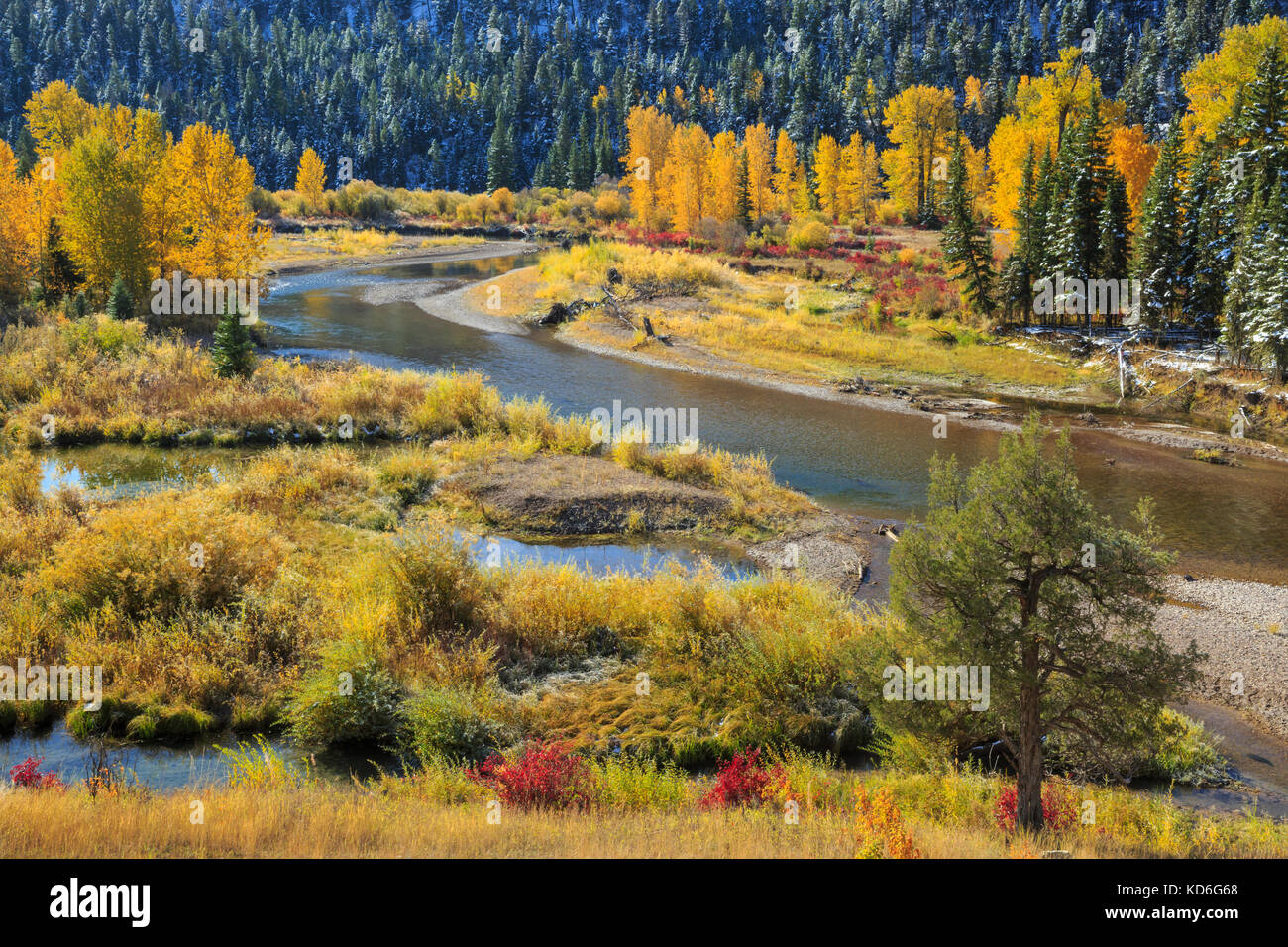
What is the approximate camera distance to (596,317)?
52.9 metres

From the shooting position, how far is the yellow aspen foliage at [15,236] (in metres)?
42.8

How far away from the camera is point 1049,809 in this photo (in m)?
10.0

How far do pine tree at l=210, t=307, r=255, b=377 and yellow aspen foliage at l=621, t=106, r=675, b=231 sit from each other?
186 feet

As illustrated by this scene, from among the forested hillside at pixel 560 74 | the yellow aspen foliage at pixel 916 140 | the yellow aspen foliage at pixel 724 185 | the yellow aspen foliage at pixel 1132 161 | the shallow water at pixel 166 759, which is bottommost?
the shallow water at pixel 166 759

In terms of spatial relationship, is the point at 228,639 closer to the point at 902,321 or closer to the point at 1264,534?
the point at 1264,534

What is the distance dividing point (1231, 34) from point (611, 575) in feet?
162

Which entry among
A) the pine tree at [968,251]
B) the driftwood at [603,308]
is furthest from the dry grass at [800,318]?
the pine tree at [968,251]

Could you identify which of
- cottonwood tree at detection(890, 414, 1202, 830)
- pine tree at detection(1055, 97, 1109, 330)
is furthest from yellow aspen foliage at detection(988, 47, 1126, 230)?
cottonwood tree at detection(890, 414, 1202, 830)

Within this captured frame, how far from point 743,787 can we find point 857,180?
260 feet

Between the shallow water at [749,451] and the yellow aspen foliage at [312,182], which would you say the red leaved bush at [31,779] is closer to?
the shallow water at [749,451]

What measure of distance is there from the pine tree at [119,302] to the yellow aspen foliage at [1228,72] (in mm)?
51543

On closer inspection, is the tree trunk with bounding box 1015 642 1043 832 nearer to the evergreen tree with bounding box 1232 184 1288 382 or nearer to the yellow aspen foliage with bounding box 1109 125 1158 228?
the evergreen tree with bounding box 1232 184 1288 382

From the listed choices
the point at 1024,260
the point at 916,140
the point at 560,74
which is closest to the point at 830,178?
the point at 916,140

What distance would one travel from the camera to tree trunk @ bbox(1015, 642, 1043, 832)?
355 inches
